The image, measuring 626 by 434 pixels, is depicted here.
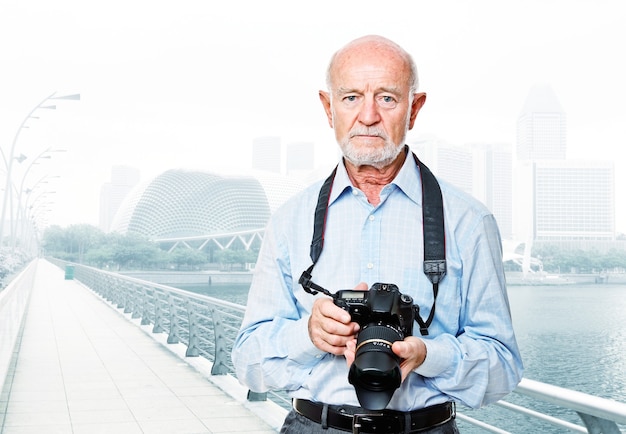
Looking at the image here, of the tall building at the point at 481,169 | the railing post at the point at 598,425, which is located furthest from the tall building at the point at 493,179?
the railing post at the point at 598,425

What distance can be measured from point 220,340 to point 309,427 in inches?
174

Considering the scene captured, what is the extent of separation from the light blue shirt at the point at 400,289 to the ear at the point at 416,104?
2.8 inches

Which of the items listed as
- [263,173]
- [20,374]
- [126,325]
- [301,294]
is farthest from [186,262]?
[301,294]

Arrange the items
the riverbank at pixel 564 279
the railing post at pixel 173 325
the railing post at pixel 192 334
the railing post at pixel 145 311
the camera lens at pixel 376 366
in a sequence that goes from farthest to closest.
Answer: the riverbank at pixel 564 279
the railing post at pixel 145 311
the railing post at pixel 173 325
the railing post at pixel 192 334
the camera lens at pixel 376 366

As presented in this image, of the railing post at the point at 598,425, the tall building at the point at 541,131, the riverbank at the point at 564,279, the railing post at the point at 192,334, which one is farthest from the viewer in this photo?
the tall building at the point at 541,131

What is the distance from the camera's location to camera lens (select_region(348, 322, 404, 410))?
870 millimetres

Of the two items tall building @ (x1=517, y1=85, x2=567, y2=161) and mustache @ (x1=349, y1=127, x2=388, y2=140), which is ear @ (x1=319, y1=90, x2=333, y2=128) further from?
tall building @ (x1=517, y1=85, x2=567, y2=161)

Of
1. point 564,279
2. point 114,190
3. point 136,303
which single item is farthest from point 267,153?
point 136,303

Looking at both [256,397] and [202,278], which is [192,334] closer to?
[256,397]

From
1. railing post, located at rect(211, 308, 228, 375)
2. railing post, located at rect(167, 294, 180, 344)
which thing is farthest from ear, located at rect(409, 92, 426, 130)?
railing post, located at rect(167, 294, 180, 344)

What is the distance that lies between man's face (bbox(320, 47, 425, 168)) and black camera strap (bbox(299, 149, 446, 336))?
0.08 m

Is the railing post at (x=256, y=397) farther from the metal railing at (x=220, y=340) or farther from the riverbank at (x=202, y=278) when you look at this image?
the riverbank at (x=202, y=278)

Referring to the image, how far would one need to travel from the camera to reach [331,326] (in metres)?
0.95

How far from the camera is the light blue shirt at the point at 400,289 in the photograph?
3.49ft
